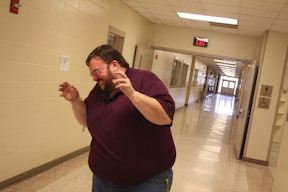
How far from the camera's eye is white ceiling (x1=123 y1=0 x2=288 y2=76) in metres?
4.11

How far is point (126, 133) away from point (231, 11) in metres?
3.93

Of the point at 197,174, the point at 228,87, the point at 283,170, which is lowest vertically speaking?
the point at 197,174

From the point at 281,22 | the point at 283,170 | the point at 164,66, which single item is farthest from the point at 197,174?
the point at 164,66

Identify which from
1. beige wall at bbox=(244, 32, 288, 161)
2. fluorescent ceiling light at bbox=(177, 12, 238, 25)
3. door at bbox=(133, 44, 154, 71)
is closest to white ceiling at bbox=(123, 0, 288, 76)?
fluorescent ceiling light at bbox=(177, 12, 238, 25)

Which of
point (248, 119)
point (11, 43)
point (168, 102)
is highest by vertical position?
point (11, 43)

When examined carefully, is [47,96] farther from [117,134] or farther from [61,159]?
[117,134]

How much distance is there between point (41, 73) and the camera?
326 cm

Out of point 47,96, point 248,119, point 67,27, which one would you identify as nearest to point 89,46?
point 67,27

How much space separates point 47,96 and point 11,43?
897mm

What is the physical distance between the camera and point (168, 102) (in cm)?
127

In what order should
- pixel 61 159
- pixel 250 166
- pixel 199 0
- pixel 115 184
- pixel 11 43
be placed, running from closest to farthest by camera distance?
pixel 115 184, pixel 11 43, pixel 61 159, pixel 199 0, pixel 250 166

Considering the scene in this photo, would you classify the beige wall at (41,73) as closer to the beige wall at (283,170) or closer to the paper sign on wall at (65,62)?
the paper sign on wall at (65,62)

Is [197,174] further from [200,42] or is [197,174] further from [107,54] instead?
[107,54]

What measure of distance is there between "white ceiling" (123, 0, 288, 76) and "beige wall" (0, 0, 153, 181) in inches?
A: 41.3
